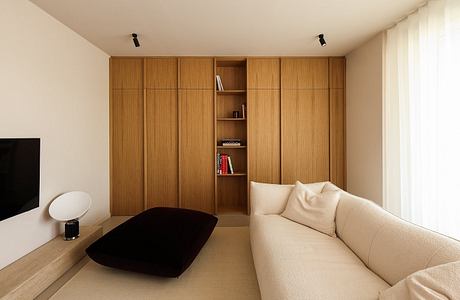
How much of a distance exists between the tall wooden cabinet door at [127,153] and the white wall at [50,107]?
0.18 metres

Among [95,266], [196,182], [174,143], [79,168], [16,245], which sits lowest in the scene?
[95,266]

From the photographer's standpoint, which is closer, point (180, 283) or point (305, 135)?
point (180, 283)

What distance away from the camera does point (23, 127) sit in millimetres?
1925

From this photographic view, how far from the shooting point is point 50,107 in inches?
87.7

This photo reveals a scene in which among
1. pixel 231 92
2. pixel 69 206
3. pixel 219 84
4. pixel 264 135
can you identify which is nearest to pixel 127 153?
pixel 69 206

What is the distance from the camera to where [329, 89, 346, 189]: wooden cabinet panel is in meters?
3.41

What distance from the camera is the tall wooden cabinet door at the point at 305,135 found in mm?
3398

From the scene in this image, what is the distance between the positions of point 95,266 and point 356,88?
3.86 metres

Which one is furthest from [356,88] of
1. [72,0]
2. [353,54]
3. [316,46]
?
[72,0]

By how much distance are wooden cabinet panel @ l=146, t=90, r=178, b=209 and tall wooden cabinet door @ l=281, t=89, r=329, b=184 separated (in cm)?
173

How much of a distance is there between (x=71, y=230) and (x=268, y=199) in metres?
2.05

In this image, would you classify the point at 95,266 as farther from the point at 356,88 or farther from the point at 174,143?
the point at 356,88

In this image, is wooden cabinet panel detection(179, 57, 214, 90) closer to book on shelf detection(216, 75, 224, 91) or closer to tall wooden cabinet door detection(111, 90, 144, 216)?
book on shelf detection(216, 75, 224, 91)

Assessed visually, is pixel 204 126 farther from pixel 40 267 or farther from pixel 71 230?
pixel 40 267
